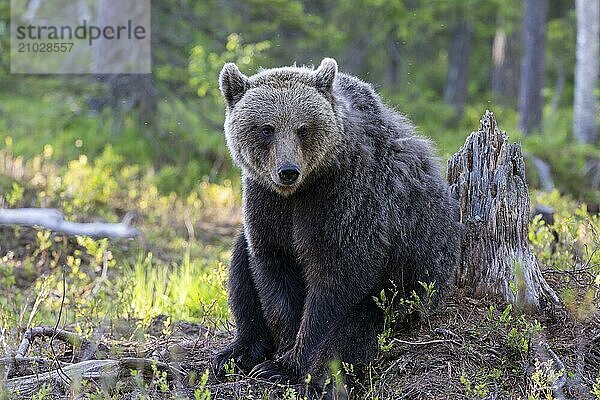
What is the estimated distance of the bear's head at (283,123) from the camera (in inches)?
193

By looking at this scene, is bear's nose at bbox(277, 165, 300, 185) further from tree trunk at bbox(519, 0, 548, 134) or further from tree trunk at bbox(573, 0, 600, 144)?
tree trunk at bbox(519, 0, 548, 134)

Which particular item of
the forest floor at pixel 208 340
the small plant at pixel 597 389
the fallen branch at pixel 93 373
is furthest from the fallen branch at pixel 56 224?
the small plant at pixel 597 389

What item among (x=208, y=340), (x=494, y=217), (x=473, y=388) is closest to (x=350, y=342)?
(x=473, y=388)

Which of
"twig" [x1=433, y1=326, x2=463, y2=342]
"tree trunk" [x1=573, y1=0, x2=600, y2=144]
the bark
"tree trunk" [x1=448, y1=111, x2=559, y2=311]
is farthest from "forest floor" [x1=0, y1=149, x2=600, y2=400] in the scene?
the bark

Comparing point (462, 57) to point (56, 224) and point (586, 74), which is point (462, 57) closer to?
point (586, 74)

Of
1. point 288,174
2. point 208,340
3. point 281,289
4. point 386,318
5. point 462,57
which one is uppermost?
point 462,57

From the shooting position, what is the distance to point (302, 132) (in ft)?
16.4

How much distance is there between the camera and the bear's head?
193 inches

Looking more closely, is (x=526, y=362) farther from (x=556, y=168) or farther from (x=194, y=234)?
(x=556, y=168)

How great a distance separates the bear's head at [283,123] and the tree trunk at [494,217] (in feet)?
4.51

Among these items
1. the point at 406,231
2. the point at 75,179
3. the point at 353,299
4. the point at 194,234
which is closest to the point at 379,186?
the point at 406,231

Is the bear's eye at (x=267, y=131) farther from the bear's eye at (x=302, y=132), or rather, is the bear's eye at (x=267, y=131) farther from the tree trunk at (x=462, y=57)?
the tree trunk at (x=462, y=57)

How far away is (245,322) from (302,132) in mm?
1409

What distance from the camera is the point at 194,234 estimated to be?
32.4 ft
